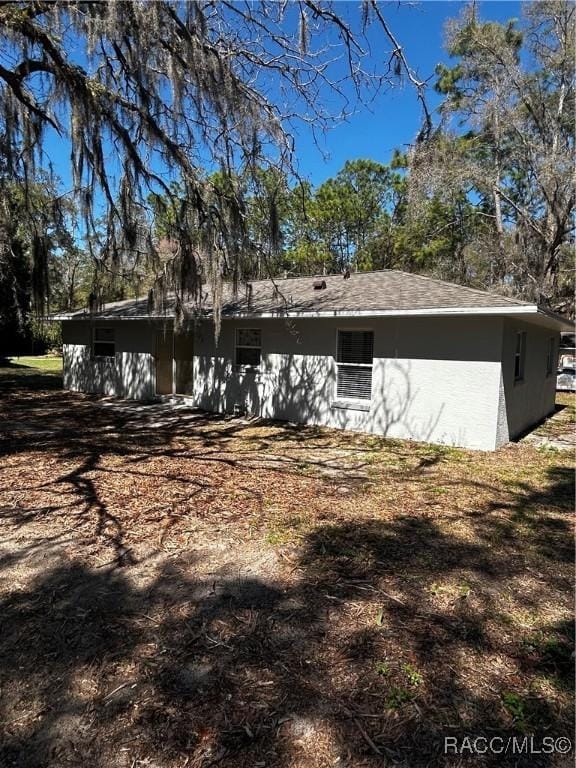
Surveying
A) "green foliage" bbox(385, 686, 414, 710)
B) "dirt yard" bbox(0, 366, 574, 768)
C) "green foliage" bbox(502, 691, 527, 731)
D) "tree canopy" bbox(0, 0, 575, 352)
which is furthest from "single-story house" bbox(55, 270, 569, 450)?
"green foliage" bbox(385, 686, 414, 710)

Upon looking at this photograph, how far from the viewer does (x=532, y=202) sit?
18.8 m

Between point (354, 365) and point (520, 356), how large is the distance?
3274 millimetres

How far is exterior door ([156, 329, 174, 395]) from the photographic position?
1284 centimetres

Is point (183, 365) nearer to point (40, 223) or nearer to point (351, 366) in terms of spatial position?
point (351, 366)

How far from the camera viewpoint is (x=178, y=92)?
561 centimetres

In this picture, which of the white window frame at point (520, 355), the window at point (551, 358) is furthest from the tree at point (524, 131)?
the white window frame at point (520, 355)

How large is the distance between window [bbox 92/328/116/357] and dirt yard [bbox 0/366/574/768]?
7.91 m

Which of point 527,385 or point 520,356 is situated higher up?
point 520,356

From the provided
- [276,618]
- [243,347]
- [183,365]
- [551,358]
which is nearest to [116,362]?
[183,365]

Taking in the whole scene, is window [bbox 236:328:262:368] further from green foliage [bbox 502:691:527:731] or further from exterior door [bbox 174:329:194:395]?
green foliage [bbox 502:691:527:731]

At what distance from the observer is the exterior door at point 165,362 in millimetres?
12836

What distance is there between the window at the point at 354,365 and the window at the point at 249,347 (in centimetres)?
205

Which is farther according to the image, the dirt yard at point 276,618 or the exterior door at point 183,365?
the exterior door at point 183,365

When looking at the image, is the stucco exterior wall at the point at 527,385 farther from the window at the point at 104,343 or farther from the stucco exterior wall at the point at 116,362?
the window at the point at 104,343
